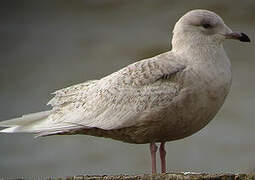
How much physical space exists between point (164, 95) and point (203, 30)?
1.76 feet

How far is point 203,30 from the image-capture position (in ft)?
21.3

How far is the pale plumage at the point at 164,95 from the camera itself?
6.20 m

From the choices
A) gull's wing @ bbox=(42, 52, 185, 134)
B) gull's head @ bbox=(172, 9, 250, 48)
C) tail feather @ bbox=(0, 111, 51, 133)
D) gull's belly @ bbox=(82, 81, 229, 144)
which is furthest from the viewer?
tail feather @ bbox=(0, 111, 51, 133)

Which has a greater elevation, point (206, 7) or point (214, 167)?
point (206, 7)

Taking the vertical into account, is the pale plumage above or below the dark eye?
below

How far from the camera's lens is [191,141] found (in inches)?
406

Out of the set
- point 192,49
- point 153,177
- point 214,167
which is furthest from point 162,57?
point 214,167

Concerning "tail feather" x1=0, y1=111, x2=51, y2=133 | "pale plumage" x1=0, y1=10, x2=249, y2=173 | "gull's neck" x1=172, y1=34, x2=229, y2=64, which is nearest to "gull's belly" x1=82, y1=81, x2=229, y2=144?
"pale plumage" x1=0, y1=10, x2=249, y2=173

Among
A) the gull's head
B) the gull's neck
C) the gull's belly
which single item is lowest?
the gull's belly

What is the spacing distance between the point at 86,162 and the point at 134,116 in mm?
3675

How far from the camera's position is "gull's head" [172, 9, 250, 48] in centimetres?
645

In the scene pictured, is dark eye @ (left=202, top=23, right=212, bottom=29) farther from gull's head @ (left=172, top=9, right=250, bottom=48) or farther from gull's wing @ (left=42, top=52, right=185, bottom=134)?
gull's wing @ (left=42, top=52, right=185, bottom=134)

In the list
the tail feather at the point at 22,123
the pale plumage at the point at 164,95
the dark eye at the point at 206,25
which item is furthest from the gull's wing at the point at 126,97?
the dark eye at the point at 206,25

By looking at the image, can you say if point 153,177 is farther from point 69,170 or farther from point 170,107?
point 69,170
